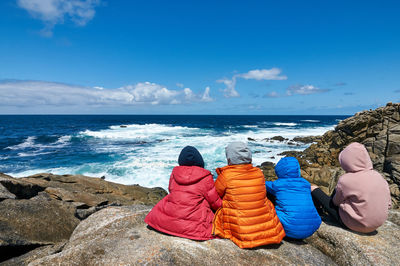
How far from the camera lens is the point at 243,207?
309cm

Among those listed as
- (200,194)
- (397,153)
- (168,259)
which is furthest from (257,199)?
(397,153)

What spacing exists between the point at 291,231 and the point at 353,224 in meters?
1.03

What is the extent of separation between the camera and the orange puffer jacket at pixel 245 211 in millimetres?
3064

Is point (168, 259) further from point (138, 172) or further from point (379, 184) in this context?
point (138, 172)

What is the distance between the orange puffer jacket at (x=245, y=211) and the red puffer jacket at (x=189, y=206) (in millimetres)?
156

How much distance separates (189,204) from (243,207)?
0.78 m

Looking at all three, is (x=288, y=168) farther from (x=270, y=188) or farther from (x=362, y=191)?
(x=362, y=191)

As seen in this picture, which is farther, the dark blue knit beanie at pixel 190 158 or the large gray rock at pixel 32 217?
the large gray rock at pixel 32 217

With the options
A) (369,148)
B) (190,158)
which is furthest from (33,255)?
(369,148)

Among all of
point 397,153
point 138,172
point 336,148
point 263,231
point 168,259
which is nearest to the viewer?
point 168,259

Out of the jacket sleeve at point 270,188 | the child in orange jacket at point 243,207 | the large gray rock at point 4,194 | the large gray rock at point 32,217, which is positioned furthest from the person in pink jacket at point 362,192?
the large gray rock at point 4,194

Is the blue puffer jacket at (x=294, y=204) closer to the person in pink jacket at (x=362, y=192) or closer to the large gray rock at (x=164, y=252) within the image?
the large gray rock at (x=164, y=252)

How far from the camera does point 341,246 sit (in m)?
3.37

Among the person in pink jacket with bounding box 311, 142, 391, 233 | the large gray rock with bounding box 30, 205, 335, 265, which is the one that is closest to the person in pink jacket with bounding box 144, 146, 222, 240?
the large gray rock with bounding box 30, 205, 335, 265
